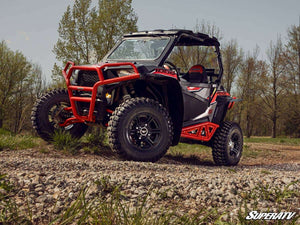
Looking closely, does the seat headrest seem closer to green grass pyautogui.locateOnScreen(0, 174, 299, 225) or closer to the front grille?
the front grille

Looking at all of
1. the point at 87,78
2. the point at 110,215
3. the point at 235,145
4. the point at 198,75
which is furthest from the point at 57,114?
the point at 110,215

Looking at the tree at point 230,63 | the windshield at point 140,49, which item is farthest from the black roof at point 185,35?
the tree at point 230,63

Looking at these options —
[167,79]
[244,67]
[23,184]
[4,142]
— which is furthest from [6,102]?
[23,184]

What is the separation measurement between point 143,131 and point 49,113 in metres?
2.45

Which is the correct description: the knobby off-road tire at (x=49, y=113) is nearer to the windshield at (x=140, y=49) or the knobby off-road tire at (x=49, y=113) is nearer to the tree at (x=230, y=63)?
the windshield at (x=140, y=49)

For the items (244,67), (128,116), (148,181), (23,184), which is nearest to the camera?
(23,184)

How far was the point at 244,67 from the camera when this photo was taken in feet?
103

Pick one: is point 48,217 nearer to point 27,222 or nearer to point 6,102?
point 27,222

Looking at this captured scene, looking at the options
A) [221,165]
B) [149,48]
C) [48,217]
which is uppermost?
[149,48]

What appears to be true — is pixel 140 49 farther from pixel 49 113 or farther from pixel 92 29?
pixel 92 29

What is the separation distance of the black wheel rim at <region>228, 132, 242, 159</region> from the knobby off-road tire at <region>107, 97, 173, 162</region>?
2.45 meters

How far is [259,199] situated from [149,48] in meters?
4.41

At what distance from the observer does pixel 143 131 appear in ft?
19.2

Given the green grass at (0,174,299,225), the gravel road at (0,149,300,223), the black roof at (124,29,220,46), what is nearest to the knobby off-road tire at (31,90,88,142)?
the black roof at (124,29,220,46)
